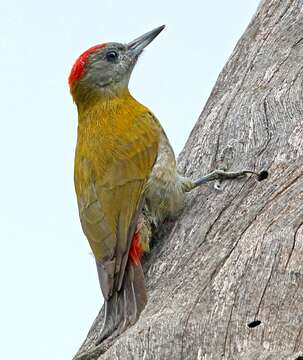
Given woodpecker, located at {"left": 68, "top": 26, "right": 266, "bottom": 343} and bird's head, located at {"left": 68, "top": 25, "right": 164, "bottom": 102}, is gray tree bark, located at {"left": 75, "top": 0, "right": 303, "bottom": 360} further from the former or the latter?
bird's head, located at {"left": 68, "top": 25, "right": 164, "bottom": 102}

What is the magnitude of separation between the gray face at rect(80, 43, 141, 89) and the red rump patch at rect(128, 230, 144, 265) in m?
1.76

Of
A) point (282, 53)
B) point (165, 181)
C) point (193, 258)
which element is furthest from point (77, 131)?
point (193, 258)

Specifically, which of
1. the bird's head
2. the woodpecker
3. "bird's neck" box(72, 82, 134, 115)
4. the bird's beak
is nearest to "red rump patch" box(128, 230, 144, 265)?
the woodpecker

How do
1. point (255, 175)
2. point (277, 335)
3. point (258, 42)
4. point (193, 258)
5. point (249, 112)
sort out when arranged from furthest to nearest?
1. point (258, 42)
2. point (249, 112)
3. point (255, 175)
4. point (193, 258)
5. point (277, 335)

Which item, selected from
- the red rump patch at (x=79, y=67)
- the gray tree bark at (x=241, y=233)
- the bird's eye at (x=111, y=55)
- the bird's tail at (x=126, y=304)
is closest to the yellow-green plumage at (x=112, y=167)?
the bird's tail at (x=126, y=304)

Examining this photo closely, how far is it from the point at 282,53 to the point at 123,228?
1.57 m

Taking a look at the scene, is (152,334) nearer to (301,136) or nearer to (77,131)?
(301,136)

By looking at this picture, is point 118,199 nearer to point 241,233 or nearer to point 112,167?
point 112,167

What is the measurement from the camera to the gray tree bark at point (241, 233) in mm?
4141

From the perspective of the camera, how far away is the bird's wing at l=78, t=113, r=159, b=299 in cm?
522

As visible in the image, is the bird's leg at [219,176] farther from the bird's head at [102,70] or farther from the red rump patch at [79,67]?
the red rump patch at [79,67]

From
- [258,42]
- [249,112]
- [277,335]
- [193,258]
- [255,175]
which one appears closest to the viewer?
[277,335]

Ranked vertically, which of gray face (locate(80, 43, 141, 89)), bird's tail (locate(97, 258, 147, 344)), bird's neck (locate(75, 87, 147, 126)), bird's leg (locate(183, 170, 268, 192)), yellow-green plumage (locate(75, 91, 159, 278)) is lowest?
bird's tail (locate(97, 258, 147, 344))

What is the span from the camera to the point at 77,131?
6.53m
